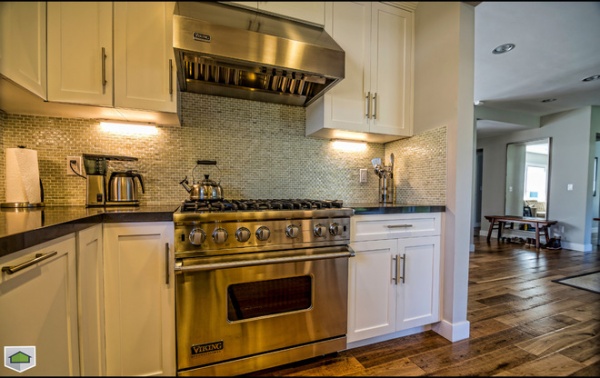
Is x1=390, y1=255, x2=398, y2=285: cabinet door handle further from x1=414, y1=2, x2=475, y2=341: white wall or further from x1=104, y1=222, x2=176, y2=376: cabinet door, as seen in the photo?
x1=104, y1=222, x2=176, y2=376: cabinet door

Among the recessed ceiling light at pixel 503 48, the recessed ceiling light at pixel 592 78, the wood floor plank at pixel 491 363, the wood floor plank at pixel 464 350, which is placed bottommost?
the wood floor plank at pixel 464 350

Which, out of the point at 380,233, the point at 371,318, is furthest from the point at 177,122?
the point at 371,318

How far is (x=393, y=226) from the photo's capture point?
154cm

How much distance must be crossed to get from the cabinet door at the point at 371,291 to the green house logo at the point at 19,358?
49.5 inches

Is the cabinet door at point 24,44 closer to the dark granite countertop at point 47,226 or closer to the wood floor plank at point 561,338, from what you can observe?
the dark granite countertop at point 47,226

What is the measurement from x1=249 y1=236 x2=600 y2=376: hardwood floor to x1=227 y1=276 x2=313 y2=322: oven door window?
0.34 m

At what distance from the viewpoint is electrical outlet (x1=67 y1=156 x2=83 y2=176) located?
1.48m

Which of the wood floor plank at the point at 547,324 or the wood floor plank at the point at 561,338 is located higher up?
the wood floor plank at the point at 561,338

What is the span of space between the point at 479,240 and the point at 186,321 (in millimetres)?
5798

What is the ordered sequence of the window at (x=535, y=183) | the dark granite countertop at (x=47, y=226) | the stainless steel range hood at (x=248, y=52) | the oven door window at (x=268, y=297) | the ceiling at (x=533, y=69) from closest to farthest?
the dark granite countertop at (x=47, y=226) → the stainless steel range hood at (x=248, y=52) → the oven door window at (x=268, y=297) → the ceiling at (x=533, y=69) → the window at (x=535, y=183)

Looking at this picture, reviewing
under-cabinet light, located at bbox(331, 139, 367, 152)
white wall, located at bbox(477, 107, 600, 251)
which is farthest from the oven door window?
white wall, located at bbox(477, 107, 600, 251)

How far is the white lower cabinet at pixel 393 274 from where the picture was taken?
57.6 inches

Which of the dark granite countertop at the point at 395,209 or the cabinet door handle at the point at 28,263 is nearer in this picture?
the cabinet door handle at the point at 28,263

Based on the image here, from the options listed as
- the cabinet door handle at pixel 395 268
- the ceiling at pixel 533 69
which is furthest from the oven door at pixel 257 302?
the ceiling at pixel 533 69
